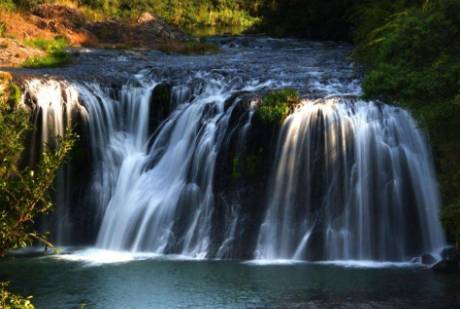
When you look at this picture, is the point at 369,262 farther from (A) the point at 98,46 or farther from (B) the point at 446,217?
(A) the point at 98,46

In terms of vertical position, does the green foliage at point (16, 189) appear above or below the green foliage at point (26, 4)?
below

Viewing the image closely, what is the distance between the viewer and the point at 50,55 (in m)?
27.6

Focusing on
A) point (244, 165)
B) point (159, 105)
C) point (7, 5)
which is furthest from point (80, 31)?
point (244, 165)

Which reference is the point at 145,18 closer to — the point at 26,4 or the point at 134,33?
the point at 134,33

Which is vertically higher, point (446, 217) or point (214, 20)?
point (214, 20)

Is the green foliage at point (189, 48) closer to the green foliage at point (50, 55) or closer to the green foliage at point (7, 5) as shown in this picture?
the green foliage at point (50, 55)

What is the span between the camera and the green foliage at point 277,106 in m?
18.6

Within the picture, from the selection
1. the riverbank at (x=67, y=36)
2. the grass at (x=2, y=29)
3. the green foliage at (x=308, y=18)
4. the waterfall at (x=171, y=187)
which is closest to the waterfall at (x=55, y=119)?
the waterfall at (x=171, y=187)

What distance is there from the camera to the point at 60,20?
110ft

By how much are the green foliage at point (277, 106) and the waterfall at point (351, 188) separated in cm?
26

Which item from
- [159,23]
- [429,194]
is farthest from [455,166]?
[159,23]

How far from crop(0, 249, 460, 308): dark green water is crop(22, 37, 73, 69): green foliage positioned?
11.3 meters

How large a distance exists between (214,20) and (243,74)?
44.9 metres

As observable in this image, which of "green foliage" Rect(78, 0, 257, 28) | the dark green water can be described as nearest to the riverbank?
"green foliage" Rect(78, 0, 257, 28)
